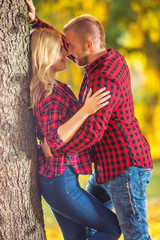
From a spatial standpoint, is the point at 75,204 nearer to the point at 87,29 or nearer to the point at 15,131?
the point at 15,131

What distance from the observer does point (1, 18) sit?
1428mm

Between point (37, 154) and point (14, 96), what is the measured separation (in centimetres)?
32

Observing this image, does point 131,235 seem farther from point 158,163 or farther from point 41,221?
point 158,163

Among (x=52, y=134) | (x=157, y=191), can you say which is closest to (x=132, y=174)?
(x=52, y=134)

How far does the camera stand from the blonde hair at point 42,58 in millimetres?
1480

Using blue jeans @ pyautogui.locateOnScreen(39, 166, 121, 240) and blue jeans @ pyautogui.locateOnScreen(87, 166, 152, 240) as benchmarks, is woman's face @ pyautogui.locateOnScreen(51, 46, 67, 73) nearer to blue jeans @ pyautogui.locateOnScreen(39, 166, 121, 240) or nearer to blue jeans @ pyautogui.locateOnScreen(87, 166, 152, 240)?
blue jeans @ pyautogui.locateOnScreen(39, 166, 121, 240)

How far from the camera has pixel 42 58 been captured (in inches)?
58.7

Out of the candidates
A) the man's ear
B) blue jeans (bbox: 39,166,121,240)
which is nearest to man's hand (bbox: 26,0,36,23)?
the man's ear

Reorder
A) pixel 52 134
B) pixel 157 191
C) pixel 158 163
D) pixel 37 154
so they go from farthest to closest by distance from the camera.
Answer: pixel 158 163 < pixel 157 191 < pixel 37 154 < pixel 52 134

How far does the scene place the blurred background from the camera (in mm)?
5957

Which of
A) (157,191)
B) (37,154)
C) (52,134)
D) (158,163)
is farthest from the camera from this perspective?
(158,163)

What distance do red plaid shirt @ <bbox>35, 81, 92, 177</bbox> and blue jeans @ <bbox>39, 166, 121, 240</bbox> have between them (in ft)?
0.13

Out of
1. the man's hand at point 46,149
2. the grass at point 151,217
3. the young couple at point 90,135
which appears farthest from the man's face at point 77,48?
the grass at point 151,217

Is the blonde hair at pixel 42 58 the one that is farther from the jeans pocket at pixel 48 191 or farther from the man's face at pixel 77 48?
the jeans pocket at pixel 48 191
